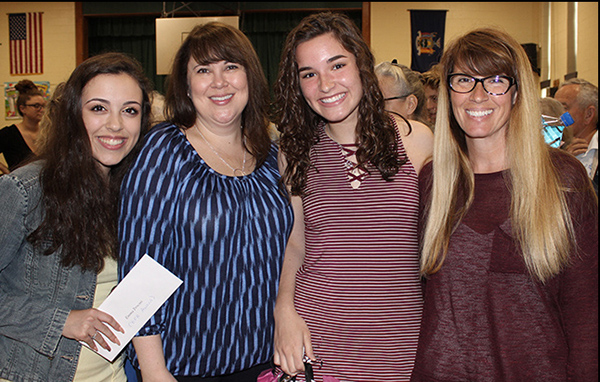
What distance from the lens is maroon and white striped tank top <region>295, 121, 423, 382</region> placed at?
1796 millimetres

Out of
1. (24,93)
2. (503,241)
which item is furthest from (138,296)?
(24,93)

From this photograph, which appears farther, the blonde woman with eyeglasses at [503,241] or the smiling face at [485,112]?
the smiling face at [485,112]

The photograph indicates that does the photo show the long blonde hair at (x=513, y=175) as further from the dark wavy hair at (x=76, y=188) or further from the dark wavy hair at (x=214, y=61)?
the dark wavy hair at (x=76, y=188)

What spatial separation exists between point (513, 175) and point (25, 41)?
1125 cm

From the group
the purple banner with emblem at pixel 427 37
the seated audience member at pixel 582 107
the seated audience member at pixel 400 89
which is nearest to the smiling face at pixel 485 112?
the seated audience member at pixel 400 89

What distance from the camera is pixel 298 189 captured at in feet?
6.52

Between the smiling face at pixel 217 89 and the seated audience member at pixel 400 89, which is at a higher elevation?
the seated audience member at pixel 400 89

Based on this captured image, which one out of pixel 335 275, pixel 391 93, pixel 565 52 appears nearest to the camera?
pixel 335 275

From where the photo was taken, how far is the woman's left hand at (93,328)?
1.70m

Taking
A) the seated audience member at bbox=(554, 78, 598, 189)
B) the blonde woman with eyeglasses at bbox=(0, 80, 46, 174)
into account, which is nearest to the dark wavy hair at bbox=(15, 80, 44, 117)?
the blonde woman with eyeglasses at bbox=(0, 80, 46, 174)

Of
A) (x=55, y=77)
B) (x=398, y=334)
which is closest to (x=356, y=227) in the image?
(x=398, y=334)

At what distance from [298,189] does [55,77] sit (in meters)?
10.2

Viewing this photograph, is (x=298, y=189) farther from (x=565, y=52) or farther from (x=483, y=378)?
(x=565, y=52)

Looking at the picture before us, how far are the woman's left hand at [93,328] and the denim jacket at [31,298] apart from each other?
0.03 m
